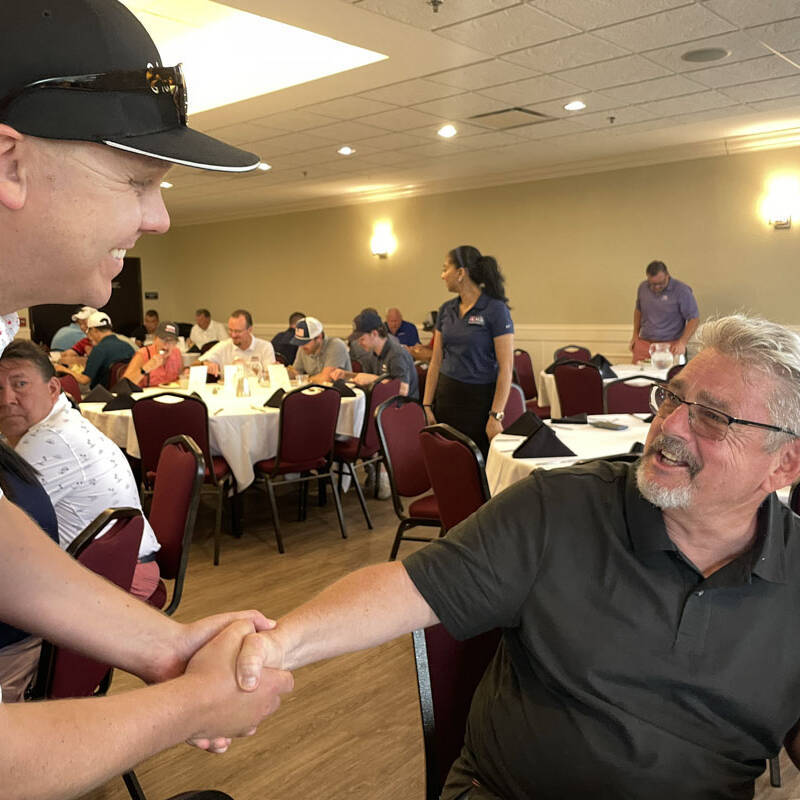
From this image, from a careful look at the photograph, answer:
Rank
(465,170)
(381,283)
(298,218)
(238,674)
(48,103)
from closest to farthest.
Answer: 1. (48,103)
2. (238,674)
3. (465,170)
4. (381,283)
5. (298,218)

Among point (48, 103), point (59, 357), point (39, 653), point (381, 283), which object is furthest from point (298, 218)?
point (48, 103)

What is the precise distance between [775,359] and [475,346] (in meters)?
3.57

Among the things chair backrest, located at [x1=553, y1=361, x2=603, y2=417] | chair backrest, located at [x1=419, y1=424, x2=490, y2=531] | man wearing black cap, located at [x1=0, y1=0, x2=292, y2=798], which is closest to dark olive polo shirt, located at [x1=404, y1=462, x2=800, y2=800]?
man wearing black cap, located at [x1=0, y1=0, x2=292, y2=798]

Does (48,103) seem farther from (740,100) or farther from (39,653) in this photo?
(740,100)

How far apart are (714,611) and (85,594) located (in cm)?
104

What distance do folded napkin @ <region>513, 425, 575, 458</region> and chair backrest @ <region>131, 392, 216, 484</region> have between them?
213 cm

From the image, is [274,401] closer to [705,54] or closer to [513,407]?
[513,407]

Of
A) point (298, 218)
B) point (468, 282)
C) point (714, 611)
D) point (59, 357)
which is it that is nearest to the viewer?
point (714, 611)

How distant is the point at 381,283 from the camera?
40.7 feet

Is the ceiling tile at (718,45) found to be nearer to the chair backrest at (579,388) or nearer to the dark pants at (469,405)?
the chair backrest at (579,388)

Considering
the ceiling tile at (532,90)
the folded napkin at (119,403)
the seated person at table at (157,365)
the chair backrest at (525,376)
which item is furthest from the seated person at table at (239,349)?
the ceiling tile at (532,90)

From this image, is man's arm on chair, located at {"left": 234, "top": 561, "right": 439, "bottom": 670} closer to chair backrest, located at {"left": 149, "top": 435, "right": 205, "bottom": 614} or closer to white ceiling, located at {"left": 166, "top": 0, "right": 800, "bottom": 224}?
chair backrest, located at {"left": 149, "top": 435, "right": 205, "bottom": 614}

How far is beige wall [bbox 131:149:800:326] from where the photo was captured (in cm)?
859

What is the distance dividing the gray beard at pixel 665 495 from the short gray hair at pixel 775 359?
0.58ft
